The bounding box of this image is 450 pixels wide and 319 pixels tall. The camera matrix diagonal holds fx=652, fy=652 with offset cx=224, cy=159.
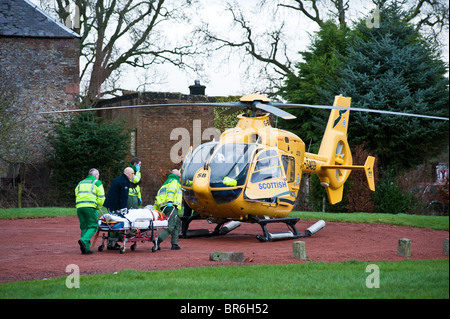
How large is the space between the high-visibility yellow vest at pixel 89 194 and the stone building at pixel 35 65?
18.0 metres

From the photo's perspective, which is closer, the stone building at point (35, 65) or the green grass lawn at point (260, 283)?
the green grass lawn at point (260, 283)

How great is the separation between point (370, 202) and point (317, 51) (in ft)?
35.2

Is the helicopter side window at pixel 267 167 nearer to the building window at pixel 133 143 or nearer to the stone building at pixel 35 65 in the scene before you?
the stone building at pixel 35 65

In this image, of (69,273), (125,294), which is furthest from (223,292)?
(69,273)

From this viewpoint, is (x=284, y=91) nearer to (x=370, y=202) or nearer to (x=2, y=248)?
(x=370, y=202)

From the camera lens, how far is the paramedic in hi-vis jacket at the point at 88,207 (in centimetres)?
1363

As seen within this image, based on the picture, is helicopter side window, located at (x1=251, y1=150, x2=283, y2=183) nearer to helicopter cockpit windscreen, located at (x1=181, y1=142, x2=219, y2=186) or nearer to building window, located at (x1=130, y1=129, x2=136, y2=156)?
helicopter cockpit windscreen, located at (x1=181, y1=142, x2=219, y2=186)

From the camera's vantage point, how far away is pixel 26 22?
3172 cm

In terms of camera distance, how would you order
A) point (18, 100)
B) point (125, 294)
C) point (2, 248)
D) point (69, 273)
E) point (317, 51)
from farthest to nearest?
1. point (317, 51)
2. point (18, 100)
3. point (2, 248)
4. point (69, 273)
5. point (125, 294)

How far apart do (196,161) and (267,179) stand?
6.06ft

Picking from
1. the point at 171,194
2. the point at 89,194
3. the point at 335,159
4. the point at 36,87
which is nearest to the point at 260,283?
the point at 89,194

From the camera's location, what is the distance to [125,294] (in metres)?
9.15

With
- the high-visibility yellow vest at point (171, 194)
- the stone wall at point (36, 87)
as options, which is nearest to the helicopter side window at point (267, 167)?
the high-visibility yellow vest at point (171, 194)

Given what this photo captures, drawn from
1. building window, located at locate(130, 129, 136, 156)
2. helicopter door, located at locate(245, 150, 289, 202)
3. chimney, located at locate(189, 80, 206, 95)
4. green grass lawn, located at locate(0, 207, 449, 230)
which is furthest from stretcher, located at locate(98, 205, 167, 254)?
chimney, located at locate(189, 80, 206, 95)
